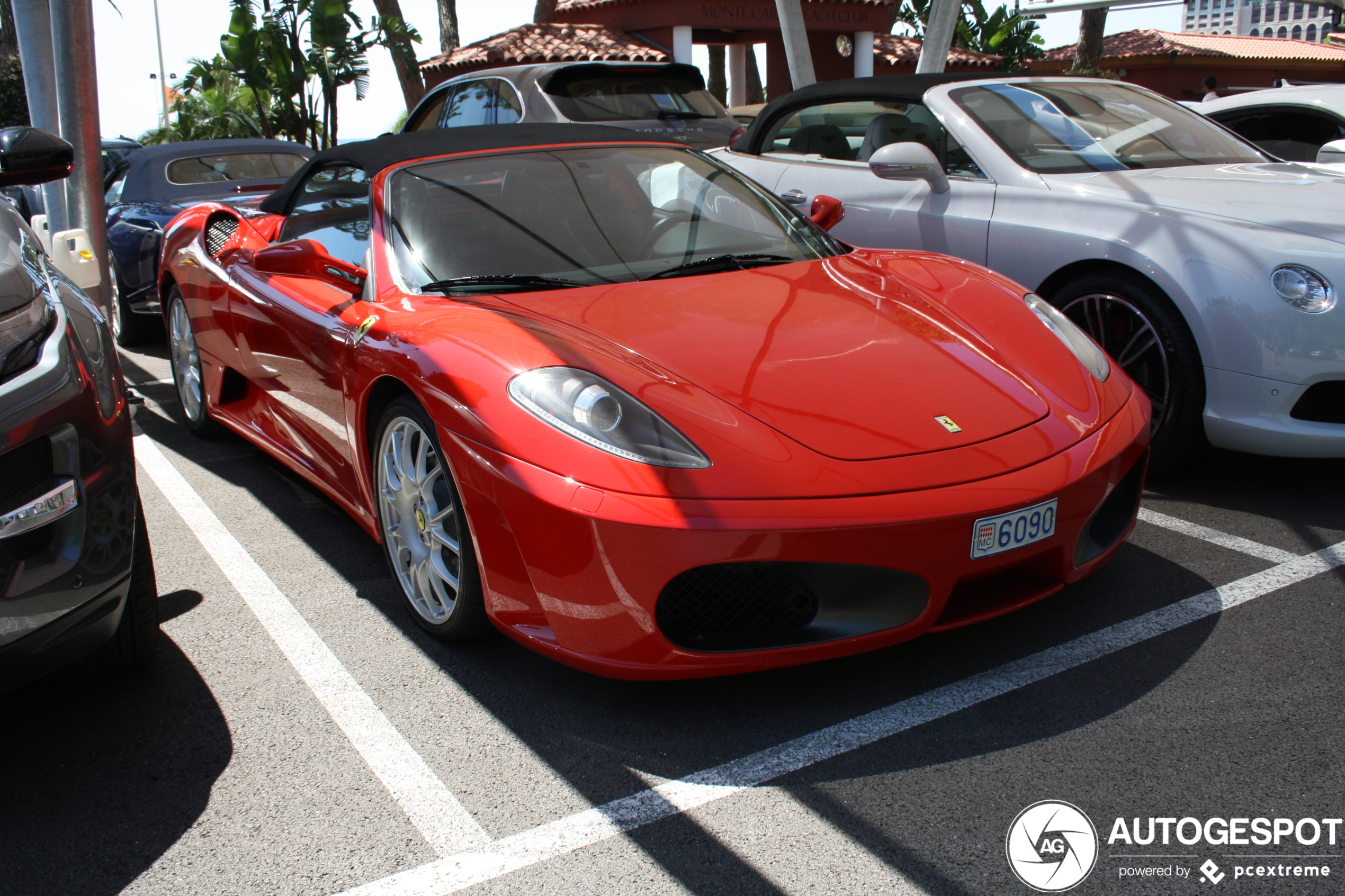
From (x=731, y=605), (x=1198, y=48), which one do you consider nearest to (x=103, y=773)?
(x=731, y=605)

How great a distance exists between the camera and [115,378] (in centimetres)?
249

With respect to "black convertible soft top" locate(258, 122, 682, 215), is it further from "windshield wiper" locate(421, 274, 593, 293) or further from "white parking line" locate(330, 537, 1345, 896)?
"white parking line" locate(330, 537, 1345, 896)

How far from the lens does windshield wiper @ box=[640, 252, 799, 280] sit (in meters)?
3.19

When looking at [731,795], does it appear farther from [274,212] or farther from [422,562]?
[274,212]

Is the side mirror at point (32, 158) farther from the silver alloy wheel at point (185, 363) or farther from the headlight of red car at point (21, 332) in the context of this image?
the silver alloy wheel at point (185, 363)

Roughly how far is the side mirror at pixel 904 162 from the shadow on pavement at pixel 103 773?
3.14m

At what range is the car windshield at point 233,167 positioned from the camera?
7.20 meters

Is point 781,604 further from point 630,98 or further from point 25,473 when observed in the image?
point 630,98

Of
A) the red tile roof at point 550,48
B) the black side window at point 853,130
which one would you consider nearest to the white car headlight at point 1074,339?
the black side window at point 853,130

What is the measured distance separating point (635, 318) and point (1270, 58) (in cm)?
3795

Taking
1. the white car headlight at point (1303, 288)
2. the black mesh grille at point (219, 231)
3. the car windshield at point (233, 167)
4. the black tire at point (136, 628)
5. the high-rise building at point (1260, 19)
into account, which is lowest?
the black tire at point (136, 628)

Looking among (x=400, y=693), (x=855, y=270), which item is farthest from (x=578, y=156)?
(x=400, y=693)

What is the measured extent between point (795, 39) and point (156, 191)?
18.1ft

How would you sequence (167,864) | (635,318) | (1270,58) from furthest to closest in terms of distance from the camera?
(1270,58), (635,318), (167,864)
